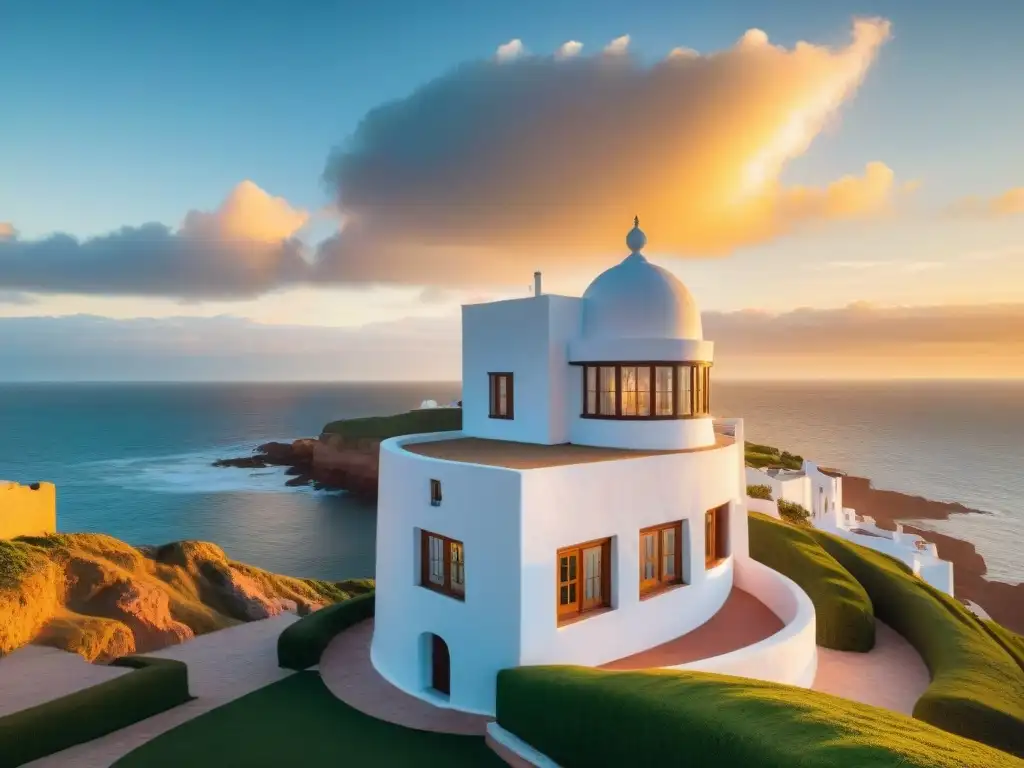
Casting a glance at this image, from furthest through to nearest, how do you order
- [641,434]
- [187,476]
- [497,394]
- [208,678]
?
1. [187,476]
2. [497,394]
3. [641,434]
4. [208,678]

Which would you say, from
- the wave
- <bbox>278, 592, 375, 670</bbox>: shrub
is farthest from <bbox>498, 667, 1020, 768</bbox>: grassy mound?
the wave

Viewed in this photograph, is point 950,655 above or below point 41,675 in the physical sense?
above

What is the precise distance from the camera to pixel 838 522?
42531 millimetres

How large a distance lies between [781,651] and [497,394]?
10115mm

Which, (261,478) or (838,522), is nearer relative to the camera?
(838,522)

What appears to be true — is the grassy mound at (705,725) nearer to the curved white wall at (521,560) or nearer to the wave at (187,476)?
the curved white wall at (521,560)

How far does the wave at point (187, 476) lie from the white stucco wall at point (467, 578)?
65.0m

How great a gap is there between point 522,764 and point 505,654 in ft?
6.36

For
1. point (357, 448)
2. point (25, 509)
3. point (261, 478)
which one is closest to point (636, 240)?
point (25, 509)

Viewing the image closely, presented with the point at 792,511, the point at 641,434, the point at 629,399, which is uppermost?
the point at 629,399

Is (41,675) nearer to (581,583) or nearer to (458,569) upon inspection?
(458,569)

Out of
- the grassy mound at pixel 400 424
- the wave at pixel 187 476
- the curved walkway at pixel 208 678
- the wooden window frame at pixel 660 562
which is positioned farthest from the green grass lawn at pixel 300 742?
the wave at pixel 187 476

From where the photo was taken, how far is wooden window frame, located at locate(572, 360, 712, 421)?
655 inches

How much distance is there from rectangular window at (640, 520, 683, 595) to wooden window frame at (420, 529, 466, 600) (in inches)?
172
